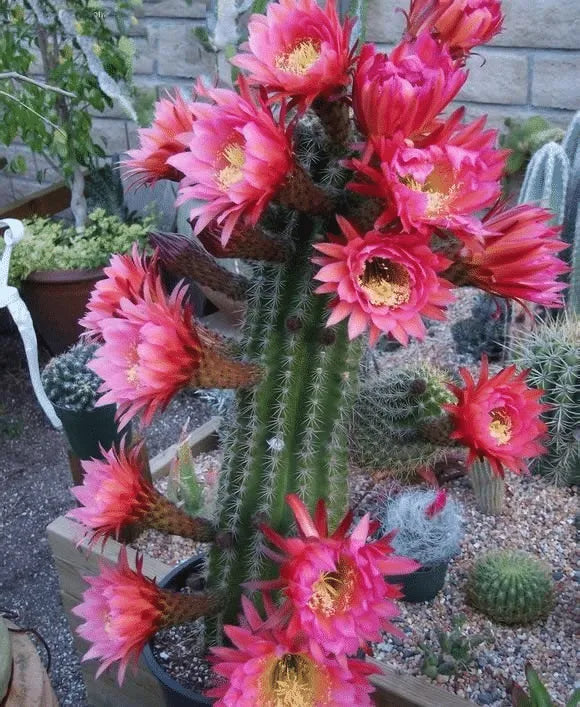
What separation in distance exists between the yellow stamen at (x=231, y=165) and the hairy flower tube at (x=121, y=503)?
0.37 m

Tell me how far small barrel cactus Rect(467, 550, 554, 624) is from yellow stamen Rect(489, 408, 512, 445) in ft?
2.12

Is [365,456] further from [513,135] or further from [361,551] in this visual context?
[513,135]

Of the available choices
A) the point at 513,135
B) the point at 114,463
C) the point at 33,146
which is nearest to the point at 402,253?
the point at 114,463

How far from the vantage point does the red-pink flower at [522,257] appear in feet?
2.61

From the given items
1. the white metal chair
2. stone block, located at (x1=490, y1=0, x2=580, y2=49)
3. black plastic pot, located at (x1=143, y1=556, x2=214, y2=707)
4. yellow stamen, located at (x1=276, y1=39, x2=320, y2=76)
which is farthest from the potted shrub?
yellow stamen, located at (x1=276, y1=39, x2=320, y2=76)

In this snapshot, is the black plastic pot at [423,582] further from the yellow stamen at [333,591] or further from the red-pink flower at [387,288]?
the red-pink flower at [387,288]

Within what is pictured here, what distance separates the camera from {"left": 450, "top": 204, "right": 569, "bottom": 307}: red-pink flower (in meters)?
0.79

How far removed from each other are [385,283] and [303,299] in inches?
7.6

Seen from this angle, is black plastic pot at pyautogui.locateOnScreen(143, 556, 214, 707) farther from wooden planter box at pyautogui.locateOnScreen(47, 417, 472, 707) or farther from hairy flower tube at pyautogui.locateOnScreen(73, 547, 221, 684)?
wooden planter box at pyautogui.locateOnScreen(47, 417, 472, 707)

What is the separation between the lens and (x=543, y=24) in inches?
98.0

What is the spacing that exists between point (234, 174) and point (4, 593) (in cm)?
169

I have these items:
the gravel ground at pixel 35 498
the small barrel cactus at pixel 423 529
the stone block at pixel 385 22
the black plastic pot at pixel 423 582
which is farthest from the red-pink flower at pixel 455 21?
the stone block at pixel 385 22

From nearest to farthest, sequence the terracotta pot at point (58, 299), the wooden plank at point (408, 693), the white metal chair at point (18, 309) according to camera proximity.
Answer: the wooden plank at point (408, 693), the white metal chair at point (18, 309), the terracotta pot at point (58, 299)

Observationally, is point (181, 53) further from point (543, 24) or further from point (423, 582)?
point (423, 582)
